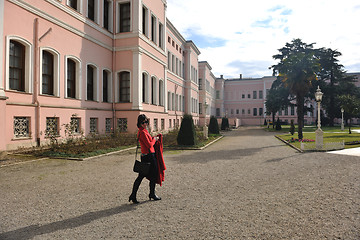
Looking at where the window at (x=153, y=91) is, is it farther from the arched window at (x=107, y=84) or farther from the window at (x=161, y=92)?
the arched window at (x=107, y=84)

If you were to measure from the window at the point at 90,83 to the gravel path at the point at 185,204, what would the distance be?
9.16 metres

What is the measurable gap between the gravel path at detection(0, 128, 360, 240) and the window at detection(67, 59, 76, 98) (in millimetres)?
7669

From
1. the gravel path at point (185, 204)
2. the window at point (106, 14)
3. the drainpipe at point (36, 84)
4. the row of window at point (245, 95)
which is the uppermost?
the window at point (106, 14)

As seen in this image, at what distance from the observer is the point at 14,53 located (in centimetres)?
1080

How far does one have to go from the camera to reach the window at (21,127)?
10.4m

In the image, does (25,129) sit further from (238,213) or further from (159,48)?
(159,48)

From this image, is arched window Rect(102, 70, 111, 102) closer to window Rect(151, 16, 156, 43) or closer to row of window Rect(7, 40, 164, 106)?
row of window Rect(7, 40, 164, 106)

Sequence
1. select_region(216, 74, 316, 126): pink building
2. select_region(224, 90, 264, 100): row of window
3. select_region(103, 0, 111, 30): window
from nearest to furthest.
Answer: select_region(103, 0, 111, 30): window → select_region(216, 74, 316, 126): pink building → select_region(224, 90, 264, 100): row of window

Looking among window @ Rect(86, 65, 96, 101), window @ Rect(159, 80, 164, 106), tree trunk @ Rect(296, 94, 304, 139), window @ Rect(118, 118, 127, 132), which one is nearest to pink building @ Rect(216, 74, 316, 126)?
window @ Rect(159, 80, 164, 106)

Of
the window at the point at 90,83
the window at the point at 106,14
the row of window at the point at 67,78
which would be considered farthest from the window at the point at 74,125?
the window at the point at 106,14

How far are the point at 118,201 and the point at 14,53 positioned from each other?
9.86 metres

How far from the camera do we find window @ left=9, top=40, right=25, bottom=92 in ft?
35.0

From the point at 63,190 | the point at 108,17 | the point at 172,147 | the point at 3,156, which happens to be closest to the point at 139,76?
the point at 108,17

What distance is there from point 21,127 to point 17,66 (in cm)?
285
